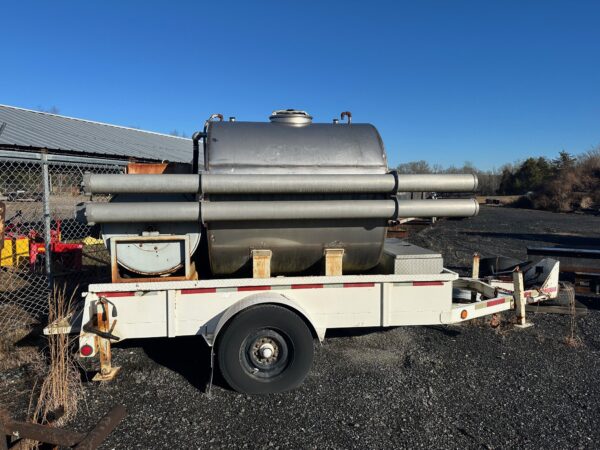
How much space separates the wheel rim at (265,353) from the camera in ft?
12.1

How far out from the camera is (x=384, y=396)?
3.69m

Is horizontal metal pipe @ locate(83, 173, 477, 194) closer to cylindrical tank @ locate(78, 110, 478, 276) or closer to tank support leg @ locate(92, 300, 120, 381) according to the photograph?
cylindrical tank @ locate(78, 110, 478, 276)

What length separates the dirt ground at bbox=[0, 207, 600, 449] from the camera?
3.12 metres

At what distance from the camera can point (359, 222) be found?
383 cm

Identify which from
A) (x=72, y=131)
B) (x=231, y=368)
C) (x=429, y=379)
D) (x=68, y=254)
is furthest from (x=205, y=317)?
(x=72, y=131)

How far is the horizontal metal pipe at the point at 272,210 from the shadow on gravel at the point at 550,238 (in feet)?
40.5

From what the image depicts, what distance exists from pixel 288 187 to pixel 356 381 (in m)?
1.92

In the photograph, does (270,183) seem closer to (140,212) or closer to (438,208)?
(140,212)

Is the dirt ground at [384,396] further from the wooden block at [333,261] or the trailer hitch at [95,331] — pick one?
the wooden block at [333,261]

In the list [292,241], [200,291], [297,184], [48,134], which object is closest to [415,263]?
[292,241]

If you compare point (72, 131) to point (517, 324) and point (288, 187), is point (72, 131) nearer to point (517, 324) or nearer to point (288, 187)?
point (288, 187)

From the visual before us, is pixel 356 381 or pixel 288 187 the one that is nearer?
pixel 288 187

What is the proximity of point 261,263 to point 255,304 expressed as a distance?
1.21ft

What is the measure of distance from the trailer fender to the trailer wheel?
0.16 ft
